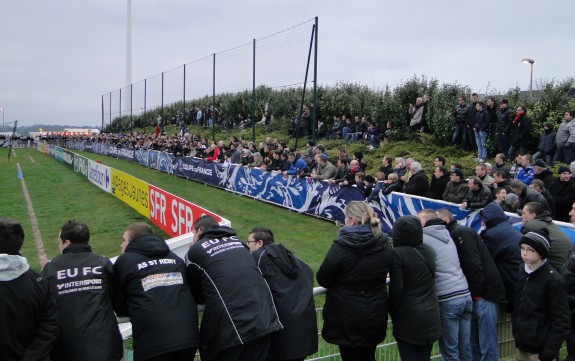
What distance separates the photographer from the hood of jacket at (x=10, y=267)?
3200 mm

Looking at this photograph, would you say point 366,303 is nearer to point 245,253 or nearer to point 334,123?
point 245,253

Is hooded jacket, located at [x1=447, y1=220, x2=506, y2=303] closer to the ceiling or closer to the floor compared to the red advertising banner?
closer to the ceiling

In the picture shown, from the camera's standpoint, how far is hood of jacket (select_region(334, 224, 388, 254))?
4215mm

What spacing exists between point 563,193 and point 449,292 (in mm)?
6160

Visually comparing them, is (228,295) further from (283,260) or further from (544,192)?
(544,192)

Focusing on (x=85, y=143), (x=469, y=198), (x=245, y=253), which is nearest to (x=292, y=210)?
(x=469, y=198)

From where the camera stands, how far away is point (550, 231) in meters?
5.79

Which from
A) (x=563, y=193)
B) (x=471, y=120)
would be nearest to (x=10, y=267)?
(x=563, y=193)

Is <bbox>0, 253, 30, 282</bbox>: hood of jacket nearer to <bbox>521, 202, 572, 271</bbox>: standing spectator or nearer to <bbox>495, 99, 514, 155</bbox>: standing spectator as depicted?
<bbox>521, 202, 572, 271</bbox>: standing spectator

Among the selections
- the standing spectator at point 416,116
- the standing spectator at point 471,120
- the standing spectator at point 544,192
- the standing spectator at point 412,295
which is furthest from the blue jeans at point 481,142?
the standing spectator at point 412,295

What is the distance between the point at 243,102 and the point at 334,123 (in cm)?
1469

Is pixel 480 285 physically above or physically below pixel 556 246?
below

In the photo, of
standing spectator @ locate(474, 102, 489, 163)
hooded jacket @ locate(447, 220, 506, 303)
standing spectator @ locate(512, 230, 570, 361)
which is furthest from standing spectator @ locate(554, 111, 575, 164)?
standing spectator @ locate(512, 230, 570, 361)

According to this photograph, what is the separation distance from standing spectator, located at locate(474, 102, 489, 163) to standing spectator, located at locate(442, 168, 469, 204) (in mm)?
6148
